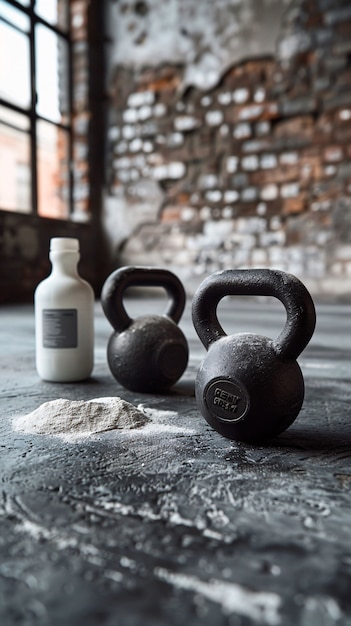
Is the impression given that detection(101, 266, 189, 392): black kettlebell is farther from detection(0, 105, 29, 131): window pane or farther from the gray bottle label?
detection(0, 105, 29, 131): window pane

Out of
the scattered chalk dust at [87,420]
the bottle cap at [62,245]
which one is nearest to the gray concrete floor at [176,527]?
the scattered chalk dust at [87,420]

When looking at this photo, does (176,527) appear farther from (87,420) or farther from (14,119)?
(14,119)

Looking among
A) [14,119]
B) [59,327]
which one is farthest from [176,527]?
[14,119]

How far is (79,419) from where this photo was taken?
101cm

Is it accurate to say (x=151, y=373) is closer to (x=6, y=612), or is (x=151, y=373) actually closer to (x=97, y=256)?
(x=6, y=612)

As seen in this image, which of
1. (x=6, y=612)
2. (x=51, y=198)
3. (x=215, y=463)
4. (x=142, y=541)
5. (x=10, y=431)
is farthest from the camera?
(x=51, y=198)

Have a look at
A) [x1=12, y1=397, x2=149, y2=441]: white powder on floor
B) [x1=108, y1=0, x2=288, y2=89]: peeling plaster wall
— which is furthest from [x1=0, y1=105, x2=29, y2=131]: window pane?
[x1=12, y1=397, x2=149, y2=441]: white powder on floor

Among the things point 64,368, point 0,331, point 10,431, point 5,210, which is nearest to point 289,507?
point 10,431

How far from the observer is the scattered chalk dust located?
0.99 metres

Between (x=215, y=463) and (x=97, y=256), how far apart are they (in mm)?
5441

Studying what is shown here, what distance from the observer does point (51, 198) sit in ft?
19.9

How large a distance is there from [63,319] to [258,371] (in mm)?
676

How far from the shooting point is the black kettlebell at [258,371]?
2.90 ft

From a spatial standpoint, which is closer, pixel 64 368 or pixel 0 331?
pixel 64 368
